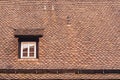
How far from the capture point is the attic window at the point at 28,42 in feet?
60.4

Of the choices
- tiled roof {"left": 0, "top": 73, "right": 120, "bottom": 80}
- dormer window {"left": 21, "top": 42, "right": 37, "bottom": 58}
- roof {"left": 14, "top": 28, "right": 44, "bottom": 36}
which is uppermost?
roof {"left": 14, "top": 28, "right": 44, "bottom": 36}

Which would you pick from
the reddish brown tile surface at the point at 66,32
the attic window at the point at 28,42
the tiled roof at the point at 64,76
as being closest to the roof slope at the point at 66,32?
the reddish brown tile surface at the point at 66,32

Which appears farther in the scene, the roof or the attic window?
the roof

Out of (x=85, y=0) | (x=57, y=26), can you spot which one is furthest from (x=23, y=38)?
(x=85, y=0)

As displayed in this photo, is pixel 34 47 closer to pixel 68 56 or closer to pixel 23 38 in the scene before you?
pixel 23 38

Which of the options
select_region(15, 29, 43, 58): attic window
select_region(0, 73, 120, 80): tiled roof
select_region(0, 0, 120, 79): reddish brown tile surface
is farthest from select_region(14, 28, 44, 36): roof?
select_region(0, 73, 120, 80): tiled roof

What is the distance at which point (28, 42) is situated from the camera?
1881 centimetres

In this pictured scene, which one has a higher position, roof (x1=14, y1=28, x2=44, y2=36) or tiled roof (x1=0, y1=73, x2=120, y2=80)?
roof (x1=14, y1=28, x2=44, y2=36)

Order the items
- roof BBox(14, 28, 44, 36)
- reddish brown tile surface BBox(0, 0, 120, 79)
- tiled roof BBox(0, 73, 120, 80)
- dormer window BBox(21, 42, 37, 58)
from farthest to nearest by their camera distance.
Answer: roof BBox(14, 28, 44, 36) < dormer window BBox(21, 42, 37, 58) < reddish brown tile surface BBox(0, 0, 120, 79) < tiled roof BBox(0, 73, 120, 80)

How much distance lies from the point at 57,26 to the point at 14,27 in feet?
8.39

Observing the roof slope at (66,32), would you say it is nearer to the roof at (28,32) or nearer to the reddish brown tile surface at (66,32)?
the reddish brown tile surface at (66,32)

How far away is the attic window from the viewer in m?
18.4

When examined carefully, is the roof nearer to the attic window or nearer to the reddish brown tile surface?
the attic window

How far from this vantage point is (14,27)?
19906mm
